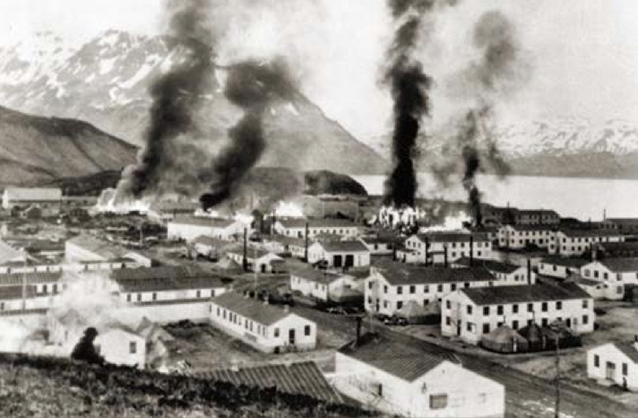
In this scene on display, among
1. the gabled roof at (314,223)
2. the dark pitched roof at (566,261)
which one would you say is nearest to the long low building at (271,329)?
the dark pitched roof at (566,261)

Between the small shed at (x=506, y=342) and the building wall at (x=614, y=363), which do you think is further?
the small shed at (x=506, y=342)

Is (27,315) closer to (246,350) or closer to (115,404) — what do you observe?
(246,350)

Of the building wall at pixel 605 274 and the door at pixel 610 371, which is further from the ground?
the building wall at pixel 605 274

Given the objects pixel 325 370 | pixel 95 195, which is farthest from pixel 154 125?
pixel 325 370

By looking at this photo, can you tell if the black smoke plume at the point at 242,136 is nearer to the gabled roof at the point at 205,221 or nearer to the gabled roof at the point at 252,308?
the gabled roof at the point at 205,221

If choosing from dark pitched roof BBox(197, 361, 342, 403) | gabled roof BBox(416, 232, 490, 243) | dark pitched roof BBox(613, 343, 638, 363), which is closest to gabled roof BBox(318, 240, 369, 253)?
gabled roof BBox(416, 232, 490, 243)

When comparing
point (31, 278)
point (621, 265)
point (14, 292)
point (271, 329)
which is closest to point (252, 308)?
point (271, 329)
